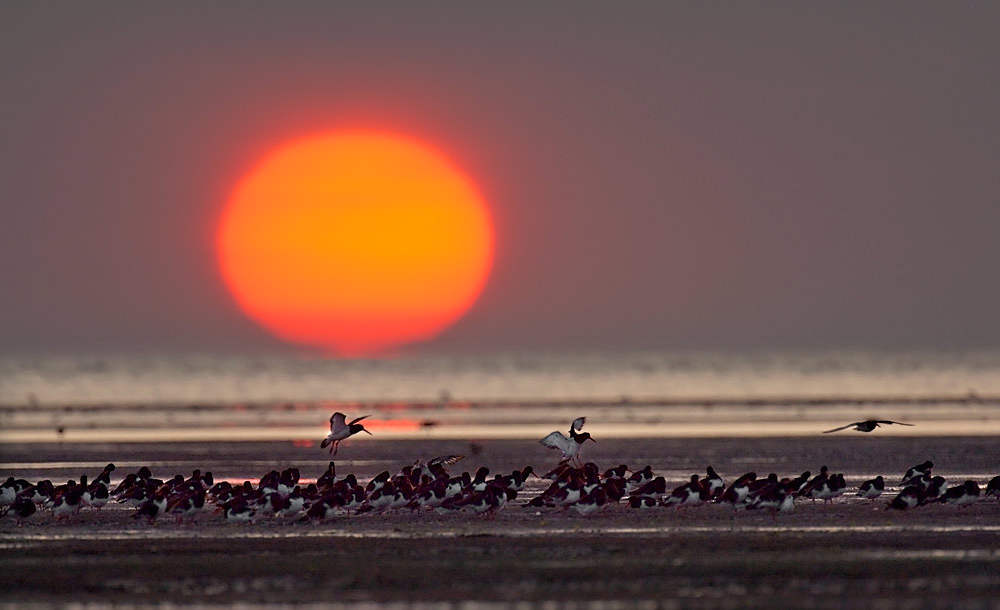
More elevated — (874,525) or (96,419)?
(96,419)

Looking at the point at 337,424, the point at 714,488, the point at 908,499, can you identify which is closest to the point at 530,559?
the point at 714,488

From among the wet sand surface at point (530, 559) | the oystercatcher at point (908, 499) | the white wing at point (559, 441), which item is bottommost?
the wet sand surface at point (530, 559)

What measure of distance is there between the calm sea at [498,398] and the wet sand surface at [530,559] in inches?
834

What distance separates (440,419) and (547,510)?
106 ft

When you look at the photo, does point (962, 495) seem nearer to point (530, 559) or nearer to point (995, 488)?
point (995, 488)

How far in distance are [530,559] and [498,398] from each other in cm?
6289

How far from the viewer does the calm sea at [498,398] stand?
51625mm

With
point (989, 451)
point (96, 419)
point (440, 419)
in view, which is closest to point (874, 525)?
point (989, 451)

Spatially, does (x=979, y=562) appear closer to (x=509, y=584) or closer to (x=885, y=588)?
(x=885, y=588)

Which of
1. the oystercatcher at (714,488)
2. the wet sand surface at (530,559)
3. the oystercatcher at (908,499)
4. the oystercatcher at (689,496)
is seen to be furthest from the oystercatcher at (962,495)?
the oystercatcher at (689,496)

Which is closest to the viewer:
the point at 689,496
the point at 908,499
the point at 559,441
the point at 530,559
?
the point at 530,559

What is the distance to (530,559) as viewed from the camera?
21.4 m

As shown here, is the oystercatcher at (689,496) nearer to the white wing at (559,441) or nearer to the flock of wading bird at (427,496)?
the flock of wading bird at (427,496)

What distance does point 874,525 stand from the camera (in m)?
24.2
